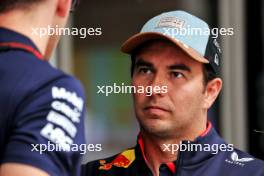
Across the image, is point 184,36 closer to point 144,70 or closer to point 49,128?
point 144,70

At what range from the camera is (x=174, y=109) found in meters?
2.16

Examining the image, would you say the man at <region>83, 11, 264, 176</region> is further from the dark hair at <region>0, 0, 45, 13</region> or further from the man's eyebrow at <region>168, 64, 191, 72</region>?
the dark hair at <region>0, 0, 45, 13</region>

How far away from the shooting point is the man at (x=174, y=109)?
6.89 ft

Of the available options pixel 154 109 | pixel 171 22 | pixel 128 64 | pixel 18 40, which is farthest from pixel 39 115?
pixel 128 64

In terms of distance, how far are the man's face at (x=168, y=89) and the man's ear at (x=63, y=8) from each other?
2.04 ft

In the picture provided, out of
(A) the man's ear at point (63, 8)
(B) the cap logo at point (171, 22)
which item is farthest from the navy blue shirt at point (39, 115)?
(B) the cap logo at point (171, 22)

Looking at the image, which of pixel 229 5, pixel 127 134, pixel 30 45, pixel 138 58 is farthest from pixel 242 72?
pixel 30 45

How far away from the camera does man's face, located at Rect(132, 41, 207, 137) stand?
2.13 metres

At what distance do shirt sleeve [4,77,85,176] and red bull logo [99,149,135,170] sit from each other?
28.3 inches

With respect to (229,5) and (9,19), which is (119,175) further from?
(229,5)

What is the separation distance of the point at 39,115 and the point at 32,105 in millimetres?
23

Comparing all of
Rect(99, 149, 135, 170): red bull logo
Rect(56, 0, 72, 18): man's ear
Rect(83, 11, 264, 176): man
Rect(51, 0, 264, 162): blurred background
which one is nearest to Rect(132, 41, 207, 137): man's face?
Rect(83, 11, 264, 176): man

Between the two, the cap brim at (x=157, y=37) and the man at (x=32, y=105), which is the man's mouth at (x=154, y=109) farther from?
the man at (x=32, y=105)

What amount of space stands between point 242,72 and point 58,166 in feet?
8.26
